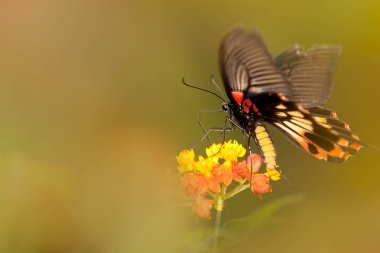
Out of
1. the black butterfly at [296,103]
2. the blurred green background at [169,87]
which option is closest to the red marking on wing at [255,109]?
the black butterfly at [296,103]

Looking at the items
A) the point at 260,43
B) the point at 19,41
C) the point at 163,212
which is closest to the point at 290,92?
the point at 260,43

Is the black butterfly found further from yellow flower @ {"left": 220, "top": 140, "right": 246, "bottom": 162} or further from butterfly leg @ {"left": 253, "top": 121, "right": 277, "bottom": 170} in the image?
yellow flower @ {"left": 220, "top": 140, "right": 246, "bottom": 162}

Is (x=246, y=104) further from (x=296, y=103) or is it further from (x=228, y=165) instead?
(x=228, y=165)

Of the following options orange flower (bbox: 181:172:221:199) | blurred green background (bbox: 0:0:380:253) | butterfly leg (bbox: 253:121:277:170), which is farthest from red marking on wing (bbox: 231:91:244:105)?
orange flower (bbox: 181:172:221:199)

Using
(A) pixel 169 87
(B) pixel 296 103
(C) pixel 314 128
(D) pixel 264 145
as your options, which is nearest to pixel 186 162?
(B) pixel 296 103

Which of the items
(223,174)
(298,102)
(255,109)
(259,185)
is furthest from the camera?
(255,109)

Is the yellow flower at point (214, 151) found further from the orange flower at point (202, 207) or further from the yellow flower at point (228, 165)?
the orange flower at point (202, 207)

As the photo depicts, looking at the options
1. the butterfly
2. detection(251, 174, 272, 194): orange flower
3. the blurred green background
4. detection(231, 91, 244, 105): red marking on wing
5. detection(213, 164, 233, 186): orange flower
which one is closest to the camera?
detection(213, 164, 233, 186): orange flower
